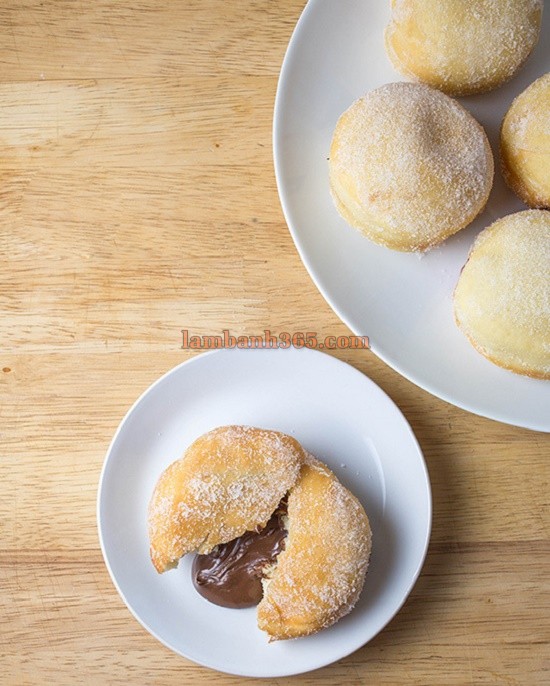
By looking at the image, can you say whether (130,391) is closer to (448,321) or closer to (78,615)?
(78,615)

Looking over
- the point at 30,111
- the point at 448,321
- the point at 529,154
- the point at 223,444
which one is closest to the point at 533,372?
the point at 448,321

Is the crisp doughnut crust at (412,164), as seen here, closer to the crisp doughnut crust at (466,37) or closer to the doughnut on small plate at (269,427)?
the crisp doughnut crust at (466,37)

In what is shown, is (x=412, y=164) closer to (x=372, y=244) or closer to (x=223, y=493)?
(x=372, y=244)

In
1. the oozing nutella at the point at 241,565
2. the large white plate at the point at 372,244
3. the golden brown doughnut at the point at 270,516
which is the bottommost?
the oozing nutella at the point at 241,565

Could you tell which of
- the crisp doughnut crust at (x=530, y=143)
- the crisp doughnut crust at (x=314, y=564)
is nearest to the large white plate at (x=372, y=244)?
the crisp doughnut crust at (x=530, y=143)

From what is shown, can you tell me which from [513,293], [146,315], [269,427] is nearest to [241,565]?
[269,427]
